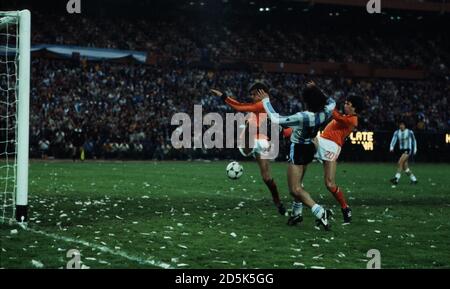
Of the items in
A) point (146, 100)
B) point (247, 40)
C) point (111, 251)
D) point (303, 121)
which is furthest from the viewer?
point (247, 40)

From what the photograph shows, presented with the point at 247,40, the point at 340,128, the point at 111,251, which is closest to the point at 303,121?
the point at 340,128

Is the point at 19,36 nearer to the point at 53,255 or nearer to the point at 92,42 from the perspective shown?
the point at 53,255

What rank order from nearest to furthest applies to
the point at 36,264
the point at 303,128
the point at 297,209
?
the point at 36,264
the point at 303,128
the point at 297,209

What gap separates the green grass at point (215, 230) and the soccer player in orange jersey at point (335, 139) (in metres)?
0.75

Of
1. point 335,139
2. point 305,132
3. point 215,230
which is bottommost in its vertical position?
point 215,230

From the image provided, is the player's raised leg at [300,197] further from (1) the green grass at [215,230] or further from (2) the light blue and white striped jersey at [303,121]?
(2) the light blue and white striped jersey at [303,121]

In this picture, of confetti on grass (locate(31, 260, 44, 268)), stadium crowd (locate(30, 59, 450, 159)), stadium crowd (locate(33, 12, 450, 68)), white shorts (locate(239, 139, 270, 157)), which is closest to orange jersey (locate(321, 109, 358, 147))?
white shorts (locate(239, 139, 270, 157))

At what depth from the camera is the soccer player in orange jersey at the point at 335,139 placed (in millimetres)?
11945

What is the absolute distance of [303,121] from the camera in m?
10.5

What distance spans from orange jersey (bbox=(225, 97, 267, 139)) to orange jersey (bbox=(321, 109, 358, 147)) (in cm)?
124

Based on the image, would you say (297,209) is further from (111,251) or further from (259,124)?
(111,251)

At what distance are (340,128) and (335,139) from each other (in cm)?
25

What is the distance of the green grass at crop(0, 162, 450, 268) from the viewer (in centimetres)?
801

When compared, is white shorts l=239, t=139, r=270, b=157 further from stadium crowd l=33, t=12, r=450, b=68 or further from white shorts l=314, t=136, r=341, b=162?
stadium crowd l=33, t=12, r=450, b=68
